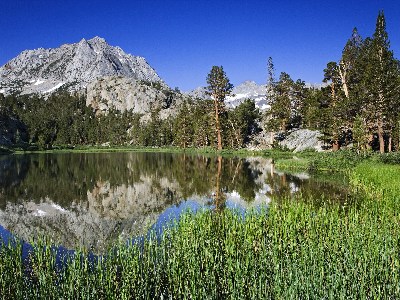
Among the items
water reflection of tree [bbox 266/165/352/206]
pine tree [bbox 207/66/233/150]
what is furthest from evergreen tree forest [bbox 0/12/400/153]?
water reflection of tree [bbox 266/165/352/206]

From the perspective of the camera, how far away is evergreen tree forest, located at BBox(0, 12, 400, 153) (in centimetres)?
5438

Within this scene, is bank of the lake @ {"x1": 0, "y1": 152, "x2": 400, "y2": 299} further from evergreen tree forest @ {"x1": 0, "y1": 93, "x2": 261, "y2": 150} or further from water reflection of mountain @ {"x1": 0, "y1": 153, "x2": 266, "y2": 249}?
evergreen tree forest @ {"x1": 0, "y1": 93, "x2": 261, "y2": 150}

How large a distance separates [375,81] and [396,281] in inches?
2086

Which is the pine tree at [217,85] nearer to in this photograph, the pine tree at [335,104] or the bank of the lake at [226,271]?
the pine tree at [335,104]

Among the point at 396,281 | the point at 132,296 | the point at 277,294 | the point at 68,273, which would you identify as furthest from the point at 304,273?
the point at 68,273

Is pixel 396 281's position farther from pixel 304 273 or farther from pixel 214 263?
pixel 214 263

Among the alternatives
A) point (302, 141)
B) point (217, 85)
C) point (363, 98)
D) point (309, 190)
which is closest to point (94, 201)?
point (309, 190)

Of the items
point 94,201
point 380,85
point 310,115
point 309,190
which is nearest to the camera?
point 94,201

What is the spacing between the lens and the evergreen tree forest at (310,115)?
178 ft

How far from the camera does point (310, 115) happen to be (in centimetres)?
7625

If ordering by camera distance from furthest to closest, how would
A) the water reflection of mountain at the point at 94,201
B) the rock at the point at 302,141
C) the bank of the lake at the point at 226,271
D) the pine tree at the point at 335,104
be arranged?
the rock at the point at 302,141, the pine tree at the point at 335,104, the water reflection of mountain at the point at 94,201, the bank of the lake at the point at 226,271

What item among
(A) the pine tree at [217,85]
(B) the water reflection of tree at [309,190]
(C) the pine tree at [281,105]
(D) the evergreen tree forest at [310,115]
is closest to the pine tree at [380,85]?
(D) the evergreen tree forest at [310,115]

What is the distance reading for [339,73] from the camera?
6725 cm

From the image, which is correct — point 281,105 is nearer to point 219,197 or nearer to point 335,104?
point 335,104
